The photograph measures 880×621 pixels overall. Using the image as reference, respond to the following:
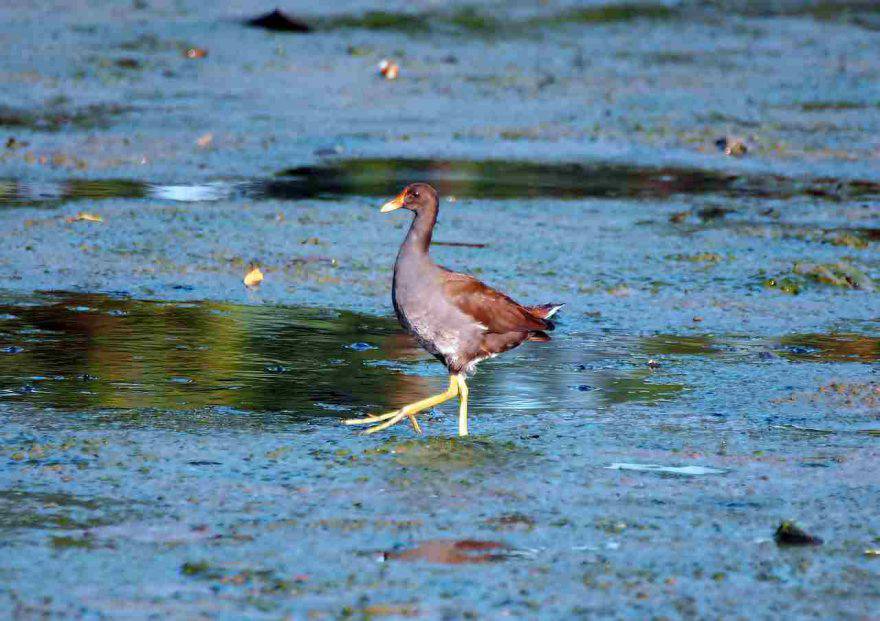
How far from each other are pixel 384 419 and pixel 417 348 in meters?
1.47

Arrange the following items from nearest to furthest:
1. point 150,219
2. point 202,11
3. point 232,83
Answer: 1. point 150,219
2. point 232,83
3. point 202,11

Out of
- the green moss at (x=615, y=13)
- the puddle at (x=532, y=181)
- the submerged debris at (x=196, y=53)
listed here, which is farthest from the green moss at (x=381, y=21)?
the puddle at (x=532, y=181)

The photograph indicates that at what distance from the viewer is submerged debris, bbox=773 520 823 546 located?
4945 mm

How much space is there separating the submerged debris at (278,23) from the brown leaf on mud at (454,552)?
1373cm

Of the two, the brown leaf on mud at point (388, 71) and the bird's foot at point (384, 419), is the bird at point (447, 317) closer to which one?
the bird's foot at point (384, 419)

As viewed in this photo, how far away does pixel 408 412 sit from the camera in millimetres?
6234

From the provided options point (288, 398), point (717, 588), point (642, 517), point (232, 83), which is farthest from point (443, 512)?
point (232, 83)

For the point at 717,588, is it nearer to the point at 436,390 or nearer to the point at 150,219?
the point at 436,390

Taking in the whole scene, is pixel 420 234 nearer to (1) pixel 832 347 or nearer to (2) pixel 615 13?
(1) pixel 832 347

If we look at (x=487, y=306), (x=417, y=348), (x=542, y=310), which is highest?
(x=487, y=306)

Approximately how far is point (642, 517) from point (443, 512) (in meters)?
0.64

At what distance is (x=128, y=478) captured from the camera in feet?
17.7

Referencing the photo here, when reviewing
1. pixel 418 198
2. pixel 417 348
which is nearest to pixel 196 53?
pixel 417 348

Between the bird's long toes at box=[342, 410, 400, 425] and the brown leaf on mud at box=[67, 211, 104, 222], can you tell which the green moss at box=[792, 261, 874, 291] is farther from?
the brown leaf on mud at box=[67, 211, 104, 222]
